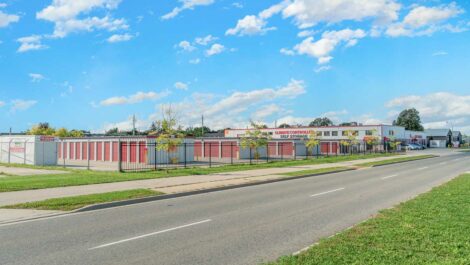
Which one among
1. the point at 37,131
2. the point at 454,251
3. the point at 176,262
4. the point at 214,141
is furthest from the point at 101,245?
the point at 37,131

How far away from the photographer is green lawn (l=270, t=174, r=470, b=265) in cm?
623

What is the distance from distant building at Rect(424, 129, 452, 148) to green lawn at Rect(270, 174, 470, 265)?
132m

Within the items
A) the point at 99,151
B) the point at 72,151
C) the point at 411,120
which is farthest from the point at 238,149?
the point at 411,120

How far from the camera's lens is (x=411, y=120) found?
165 m

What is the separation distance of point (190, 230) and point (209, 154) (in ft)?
119

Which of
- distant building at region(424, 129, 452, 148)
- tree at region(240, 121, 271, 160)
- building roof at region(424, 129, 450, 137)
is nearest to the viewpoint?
tree at region(240, 121, 271, 160)

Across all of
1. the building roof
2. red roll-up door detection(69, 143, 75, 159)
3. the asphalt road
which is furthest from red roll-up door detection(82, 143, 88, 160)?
the building roof

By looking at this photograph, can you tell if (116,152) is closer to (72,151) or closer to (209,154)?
(209,154)

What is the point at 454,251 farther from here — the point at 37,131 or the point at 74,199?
the point at 37,131

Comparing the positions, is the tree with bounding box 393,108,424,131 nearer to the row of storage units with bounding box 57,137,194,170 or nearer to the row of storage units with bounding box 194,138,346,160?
the row of storage units with bounding box 194,138,346,160

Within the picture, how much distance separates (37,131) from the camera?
9562cm

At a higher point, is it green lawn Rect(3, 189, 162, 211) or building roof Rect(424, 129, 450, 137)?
building roof Rect(424, 129, 450, 137)

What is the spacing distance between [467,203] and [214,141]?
4248cm

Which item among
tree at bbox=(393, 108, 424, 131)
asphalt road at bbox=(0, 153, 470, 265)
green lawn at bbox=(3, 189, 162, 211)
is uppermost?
tree at bbox=(393, 108, 424, 131)
